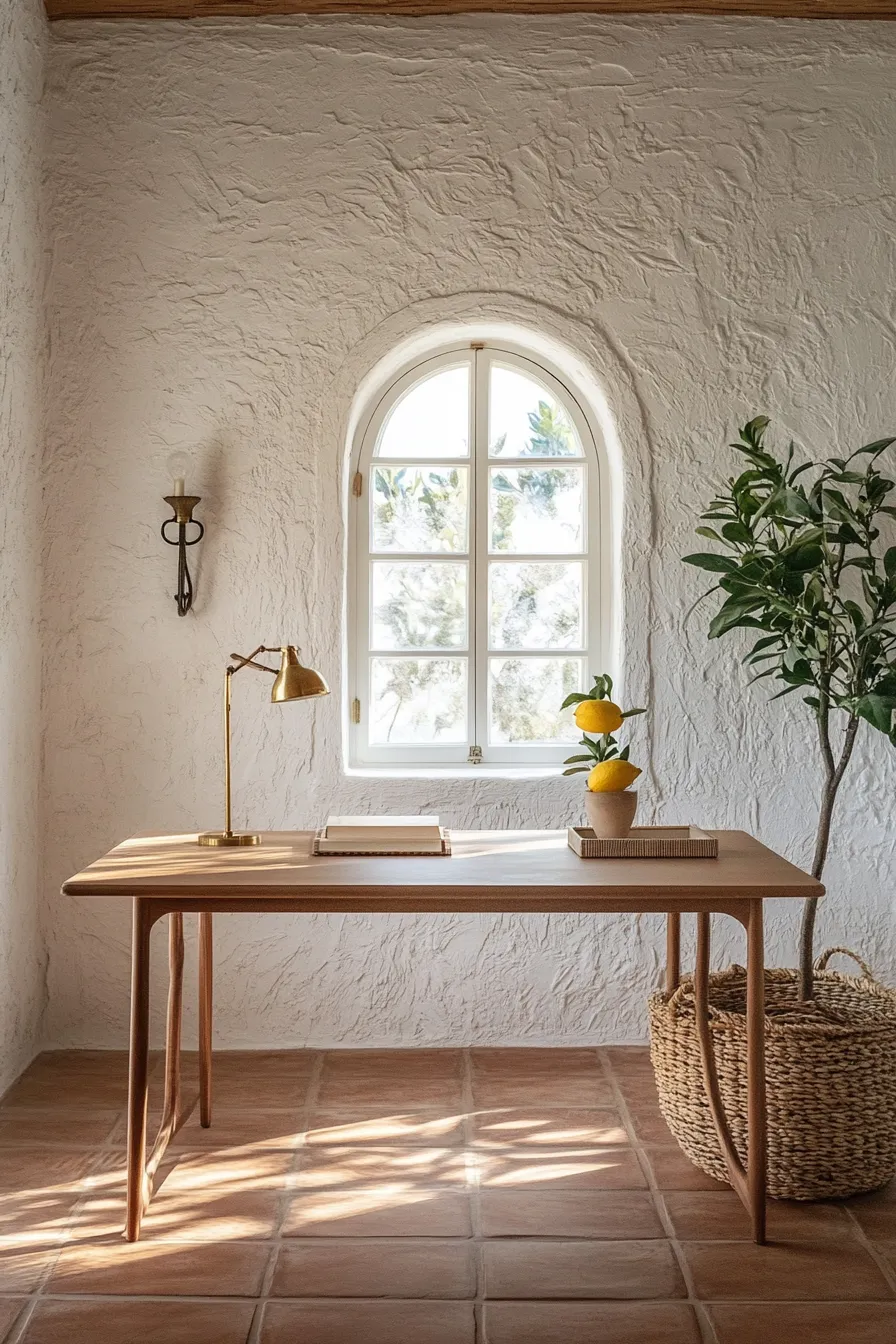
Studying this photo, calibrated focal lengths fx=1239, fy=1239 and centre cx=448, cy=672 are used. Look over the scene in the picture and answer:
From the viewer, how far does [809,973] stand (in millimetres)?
3148

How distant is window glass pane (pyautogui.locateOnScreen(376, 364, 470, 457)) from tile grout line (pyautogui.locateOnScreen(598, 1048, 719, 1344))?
1979 millimetres

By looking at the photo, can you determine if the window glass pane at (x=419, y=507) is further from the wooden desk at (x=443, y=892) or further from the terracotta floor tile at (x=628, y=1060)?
the terracotta floor tile at (x=628, y=1060)

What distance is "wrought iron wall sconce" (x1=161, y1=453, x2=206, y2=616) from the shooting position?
3721 millimetres

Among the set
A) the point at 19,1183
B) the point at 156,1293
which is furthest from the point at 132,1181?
the point at 19,1183

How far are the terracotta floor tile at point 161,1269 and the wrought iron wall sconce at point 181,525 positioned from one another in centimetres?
185

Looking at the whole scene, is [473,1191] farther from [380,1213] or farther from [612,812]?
[612,812]

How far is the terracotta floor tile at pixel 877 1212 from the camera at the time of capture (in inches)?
106

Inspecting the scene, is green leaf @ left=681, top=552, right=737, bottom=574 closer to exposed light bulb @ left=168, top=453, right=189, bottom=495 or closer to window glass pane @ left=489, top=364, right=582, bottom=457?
window glass pane @ left=489, top=364, right=582, bottom=457

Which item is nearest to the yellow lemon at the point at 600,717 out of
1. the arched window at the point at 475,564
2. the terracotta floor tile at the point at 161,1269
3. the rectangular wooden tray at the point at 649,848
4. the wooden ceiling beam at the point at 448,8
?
the rectangular wooden tray at the point at 649,848

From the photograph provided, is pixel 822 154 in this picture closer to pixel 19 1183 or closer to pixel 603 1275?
pixel 603 1275

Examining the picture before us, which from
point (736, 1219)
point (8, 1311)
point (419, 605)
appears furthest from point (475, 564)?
point (8, 1311)

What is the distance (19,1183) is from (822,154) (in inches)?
143

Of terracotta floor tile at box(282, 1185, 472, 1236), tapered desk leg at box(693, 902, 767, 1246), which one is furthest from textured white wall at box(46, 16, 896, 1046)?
tapered desk leg at box(693, 902, 767, 1246)

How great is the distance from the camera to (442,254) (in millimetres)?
3805
